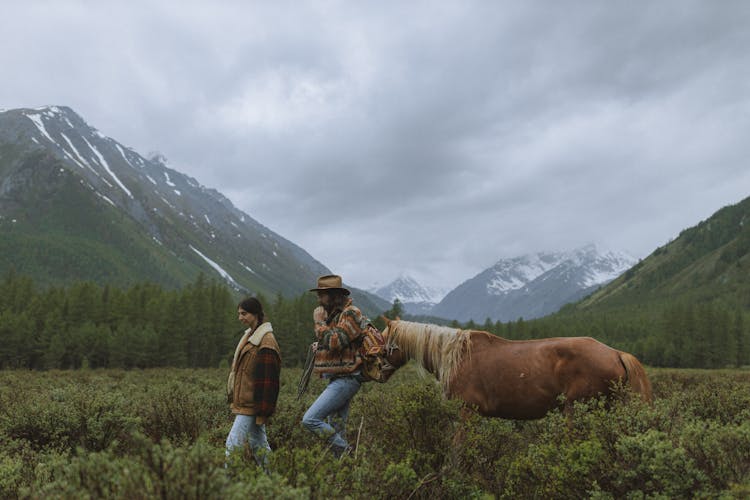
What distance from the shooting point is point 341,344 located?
5859 millimetres

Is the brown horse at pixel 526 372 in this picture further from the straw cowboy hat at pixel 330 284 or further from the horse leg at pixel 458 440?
the straw cowboy hat at pixel 330 284

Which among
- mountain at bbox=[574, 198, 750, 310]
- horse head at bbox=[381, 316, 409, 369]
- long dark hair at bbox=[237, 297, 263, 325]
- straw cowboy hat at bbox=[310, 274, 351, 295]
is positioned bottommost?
horse head at bbox=[381, 316, 409, 369]

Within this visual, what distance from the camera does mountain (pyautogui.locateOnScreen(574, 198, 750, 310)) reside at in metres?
145

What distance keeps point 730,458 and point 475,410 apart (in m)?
3.15

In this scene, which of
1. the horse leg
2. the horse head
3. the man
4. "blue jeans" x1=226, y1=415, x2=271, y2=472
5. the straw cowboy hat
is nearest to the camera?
the horse leg

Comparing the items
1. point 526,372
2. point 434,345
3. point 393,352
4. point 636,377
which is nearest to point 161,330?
point 393,352

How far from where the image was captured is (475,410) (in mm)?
6473

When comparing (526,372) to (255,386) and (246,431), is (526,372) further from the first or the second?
(246,431)

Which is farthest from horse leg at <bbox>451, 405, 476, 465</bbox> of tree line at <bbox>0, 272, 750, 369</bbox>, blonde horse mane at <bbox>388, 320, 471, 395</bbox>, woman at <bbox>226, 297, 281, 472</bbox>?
tree line at <bbox>0, 272, 750, 369</bbox>

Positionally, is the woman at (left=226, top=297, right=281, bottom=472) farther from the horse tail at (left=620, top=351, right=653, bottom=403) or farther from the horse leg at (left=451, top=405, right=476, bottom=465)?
the horse tail at (left=620, top=351, right=653, bottom=403)

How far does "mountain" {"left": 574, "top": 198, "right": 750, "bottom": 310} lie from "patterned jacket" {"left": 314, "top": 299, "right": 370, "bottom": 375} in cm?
15920

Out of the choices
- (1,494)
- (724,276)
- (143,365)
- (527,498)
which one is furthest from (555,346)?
(724,276)

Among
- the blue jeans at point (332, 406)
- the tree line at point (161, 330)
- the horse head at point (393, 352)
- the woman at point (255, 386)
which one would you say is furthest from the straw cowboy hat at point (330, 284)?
the tree line at point (161, 330)

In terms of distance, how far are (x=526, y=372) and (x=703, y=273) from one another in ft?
639
